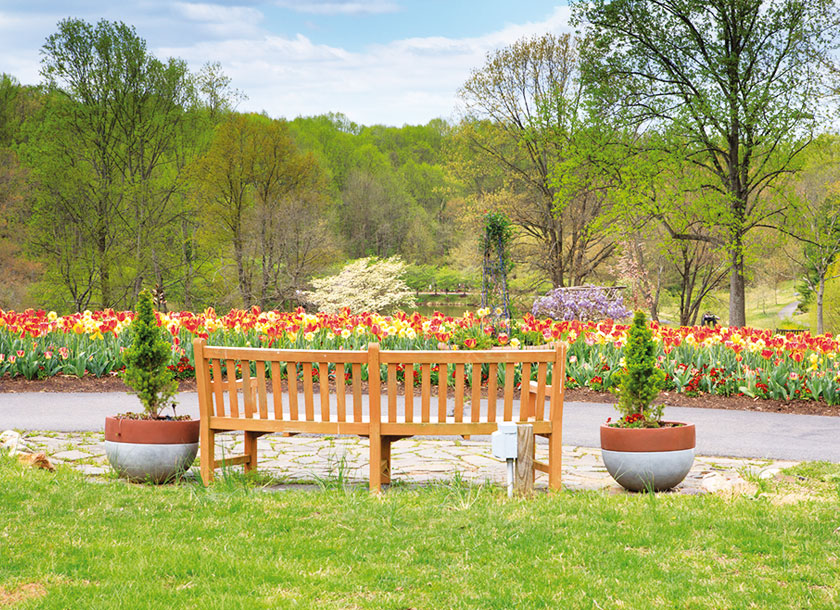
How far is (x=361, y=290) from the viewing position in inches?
1241

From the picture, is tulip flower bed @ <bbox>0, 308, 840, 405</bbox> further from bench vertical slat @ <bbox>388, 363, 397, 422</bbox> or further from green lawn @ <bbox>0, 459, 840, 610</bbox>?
green lawn @ <bbox>0, 459, 840, 610</bbox>

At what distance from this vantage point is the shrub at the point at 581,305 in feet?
64.4

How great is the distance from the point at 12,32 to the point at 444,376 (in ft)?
75.0

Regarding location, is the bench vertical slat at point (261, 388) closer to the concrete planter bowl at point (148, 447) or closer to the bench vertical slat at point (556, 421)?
the concrete planter bowl at point (148, 447)

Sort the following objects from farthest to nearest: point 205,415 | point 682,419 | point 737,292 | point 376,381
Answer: point 737,292, point 682,419, point 205,415, point 376,381

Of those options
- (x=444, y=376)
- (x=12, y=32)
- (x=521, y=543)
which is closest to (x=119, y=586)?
(x=521, y=543)

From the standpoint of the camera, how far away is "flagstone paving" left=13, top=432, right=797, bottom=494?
16.7 ft

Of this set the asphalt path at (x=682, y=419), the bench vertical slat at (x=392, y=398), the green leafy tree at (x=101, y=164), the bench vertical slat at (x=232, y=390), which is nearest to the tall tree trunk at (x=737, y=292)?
the asphalt path at (x=682, y=419)

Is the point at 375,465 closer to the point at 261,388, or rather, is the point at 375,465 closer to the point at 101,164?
the point at 261,388

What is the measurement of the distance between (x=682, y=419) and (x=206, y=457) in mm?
4913

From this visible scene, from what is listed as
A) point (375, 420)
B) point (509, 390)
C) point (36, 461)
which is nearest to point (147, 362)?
point (36, 461)

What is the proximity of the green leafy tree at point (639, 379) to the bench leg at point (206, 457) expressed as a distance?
2.44 metres

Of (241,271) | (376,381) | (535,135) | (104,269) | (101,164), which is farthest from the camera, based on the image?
(241,271)

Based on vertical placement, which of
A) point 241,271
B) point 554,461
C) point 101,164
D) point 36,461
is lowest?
point 36,461
